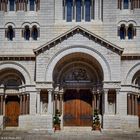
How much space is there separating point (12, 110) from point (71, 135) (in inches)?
387

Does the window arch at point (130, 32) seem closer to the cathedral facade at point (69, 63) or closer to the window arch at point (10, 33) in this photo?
the cathedral facade at point (69, 63)

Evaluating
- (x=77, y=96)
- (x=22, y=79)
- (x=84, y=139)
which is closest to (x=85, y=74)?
(x=77, y=96)

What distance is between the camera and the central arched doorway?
46.9 meters

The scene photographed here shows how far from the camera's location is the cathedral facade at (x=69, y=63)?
4462 cm

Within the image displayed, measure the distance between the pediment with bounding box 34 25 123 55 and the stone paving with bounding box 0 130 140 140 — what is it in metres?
7.69

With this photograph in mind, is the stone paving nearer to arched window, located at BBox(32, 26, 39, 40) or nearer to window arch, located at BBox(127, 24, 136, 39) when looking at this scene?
window arch, located at BBox(127, 24, 136, 39)

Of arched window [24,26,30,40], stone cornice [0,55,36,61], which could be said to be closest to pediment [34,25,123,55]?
stone cornice [0,55,36,61]

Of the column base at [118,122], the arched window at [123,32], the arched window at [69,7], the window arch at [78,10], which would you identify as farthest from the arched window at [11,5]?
the column base at [118,122]

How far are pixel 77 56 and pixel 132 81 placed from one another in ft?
18.8

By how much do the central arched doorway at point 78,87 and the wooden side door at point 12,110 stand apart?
4681 mm

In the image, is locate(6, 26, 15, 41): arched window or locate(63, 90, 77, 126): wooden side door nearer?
locate(63, 90, 77, 126): wooden side door

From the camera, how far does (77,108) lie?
155 feet

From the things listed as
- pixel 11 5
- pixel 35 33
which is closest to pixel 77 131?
pixel 35 33

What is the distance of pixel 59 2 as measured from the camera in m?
48.4
